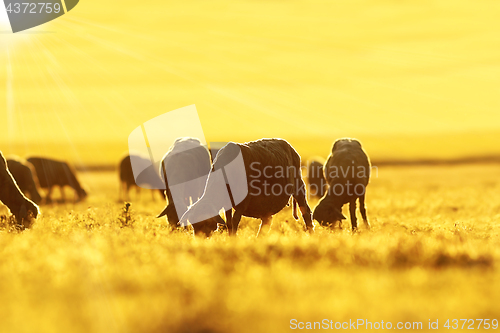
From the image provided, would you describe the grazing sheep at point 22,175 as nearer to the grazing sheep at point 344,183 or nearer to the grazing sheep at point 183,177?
the grazing sheep at point 183,177

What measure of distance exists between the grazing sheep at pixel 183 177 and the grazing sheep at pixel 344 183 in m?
3.01

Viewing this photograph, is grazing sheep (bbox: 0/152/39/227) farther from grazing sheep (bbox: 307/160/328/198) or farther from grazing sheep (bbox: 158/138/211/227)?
grazing sheep (bbox: 307/160/328/198)

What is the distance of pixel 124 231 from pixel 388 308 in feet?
21.5

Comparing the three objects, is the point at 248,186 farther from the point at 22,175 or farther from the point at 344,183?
the point at 22,175

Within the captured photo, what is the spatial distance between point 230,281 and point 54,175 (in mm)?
27981

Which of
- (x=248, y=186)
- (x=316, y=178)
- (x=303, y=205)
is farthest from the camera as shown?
(x=316, y=178)

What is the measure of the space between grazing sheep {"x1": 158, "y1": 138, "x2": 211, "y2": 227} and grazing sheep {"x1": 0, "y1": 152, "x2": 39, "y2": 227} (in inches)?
121

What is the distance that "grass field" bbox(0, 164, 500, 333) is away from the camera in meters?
4.83

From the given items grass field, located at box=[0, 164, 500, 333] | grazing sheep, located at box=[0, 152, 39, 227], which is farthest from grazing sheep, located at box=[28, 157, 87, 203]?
grass field, located at box=[0, 164, 500, 333]

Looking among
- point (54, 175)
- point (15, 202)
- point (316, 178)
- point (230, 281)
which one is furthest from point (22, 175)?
point (230, 281)

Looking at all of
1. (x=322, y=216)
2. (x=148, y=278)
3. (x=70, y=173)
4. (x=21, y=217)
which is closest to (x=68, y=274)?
(x=148, y=278)

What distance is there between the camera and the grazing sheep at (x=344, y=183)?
507 inches

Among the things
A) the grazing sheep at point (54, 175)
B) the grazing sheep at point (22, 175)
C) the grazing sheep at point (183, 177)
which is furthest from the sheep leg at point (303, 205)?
the grazing sheep at point (54, 175)

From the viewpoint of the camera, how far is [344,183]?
45.5 feet
